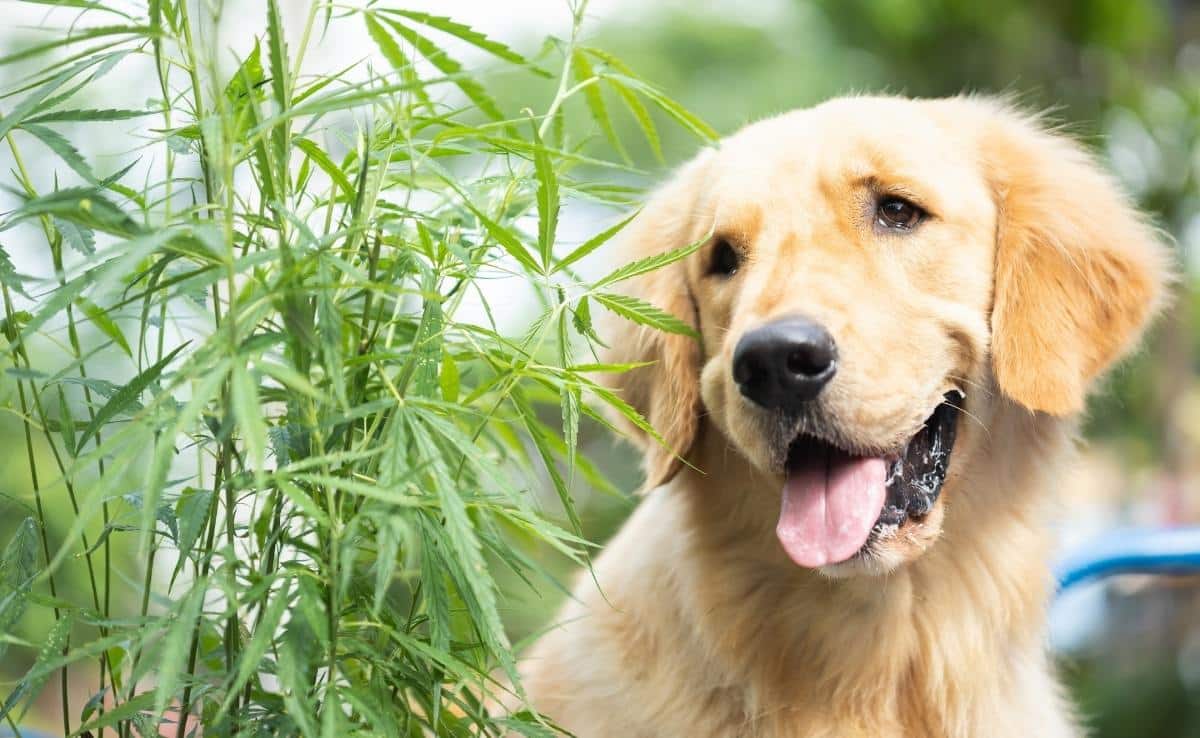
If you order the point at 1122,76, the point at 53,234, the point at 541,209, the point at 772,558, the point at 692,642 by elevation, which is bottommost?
the point at 692,642

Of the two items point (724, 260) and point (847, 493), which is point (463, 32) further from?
point (847, 493)

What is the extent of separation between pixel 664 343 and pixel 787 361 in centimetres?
50

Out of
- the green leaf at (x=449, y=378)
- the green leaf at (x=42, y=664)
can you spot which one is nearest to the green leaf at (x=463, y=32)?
the green leaf at (x=449, y=378)

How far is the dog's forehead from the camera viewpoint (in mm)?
2133

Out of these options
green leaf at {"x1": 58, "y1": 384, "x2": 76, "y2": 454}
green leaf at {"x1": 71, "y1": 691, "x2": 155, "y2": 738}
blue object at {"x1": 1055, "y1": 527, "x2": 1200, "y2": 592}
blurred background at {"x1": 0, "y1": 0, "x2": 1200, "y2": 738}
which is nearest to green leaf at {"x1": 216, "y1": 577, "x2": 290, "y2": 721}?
green leaf at {"x1": 71, "y1": 691, "x2": 155, "y2": 738}

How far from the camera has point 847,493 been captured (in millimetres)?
1947

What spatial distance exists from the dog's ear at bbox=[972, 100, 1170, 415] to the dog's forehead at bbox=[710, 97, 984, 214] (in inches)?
4.3

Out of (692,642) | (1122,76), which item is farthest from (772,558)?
(1122,76)

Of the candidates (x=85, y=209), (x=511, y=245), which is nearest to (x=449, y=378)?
(x=511, y=245)

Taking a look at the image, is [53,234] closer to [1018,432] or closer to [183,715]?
[183,715]

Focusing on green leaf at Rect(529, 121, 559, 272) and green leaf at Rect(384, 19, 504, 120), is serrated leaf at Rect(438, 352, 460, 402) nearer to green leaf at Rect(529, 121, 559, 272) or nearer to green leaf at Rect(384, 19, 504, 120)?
green leaf at Rect(529, 121, 559, 272)

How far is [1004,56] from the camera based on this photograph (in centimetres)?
926

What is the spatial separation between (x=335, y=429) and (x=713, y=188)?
1095 mm

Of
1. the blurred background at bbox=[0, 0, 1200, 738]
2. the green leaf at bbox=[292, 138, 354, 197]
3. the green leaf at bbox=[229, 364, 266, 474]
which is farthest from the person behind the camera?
the blurred background at bbox=[0, 0, 1200, 738]
